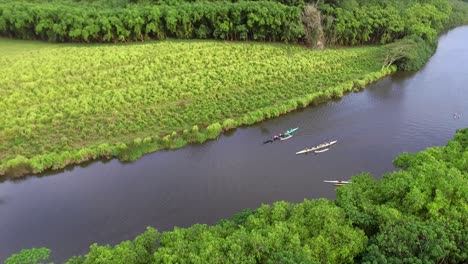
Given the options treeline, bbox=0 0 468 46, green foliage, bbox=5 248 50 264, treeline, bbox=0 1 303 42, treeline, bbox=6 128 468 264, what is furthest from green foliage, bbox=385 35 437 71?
green foliage, bbox=5 248 50 264

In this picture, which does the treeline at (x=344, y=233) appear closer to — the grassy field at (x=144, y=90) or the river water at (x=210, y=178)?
the river water at (x=210, y=178)

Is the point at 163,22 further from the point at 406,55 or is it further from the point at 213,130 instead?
the point at 406,55

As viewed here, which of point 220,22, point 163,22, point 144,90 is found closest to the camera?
point 144,90

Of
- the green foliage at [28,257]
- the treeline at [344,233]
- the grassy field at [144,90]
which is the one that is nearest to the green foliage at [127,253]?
the treeline at [344,233]

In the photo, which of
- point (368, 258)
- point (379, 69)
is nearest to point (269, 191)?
point (368, 258)

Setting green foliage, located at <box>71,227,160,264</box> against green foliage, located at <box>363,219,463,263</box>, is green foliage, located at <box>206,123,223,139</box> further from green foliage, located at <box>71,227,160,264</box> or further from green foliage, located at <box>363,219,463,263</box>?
green foliage, located at <box>363,219,463,263</box>

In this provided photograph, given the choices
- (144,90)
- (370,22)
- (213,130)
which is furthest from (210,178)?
(370,22)
